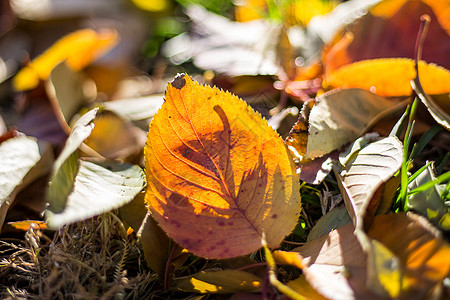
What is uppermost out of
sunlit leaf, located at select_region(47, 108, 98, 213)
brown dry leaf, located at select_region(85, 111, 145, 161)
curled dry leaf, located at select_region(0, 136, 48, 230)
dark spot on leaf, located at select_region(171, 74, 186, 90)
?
dark spot on leaf, located at select_region(171, 74, 186, 90)

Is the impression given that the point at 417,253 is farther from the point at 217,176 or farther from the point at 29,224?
the point at 29,224

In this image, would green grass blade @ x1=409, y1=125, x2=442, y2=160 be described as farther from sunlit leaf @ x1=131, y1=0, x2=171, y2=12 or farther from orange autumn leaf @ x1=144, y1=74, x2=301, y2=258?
sunlit leaf @ x1=131, y1=0, x2=171, y2=12

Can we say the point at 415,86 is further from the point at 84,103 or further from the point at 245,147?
the point at 84,103

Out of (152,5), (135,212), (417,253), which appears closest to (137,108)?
(135,212)

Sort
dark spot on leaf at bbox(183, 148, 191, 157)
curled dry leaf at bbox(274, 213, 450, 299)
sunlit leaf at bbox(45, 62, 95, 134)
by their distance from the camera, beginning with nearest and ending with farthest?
1. curled dry leaf at bbox(274, 213, 450, 299)
2. dark spot on leaf at bbox(183, 148, 191, 157)
3. sunlit leaf at bbox(45, 62, 95, 134)

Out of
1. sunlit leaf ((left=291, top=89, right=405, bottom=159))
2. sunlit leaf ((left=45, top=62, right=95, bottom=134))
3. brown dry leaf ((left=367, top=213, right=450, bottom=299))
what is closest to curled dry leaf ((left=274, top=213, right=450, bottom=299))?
brown dry leaf ((left=367, top=213, right=450, bottom=299))

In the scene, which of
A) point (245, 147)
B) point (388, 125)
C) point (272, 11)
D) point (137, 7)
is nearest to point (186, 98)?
point (245, 147)

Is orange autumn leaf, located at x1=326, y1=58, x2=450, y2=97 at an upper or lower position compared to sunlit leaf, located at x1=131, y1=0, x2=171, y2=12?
upper
